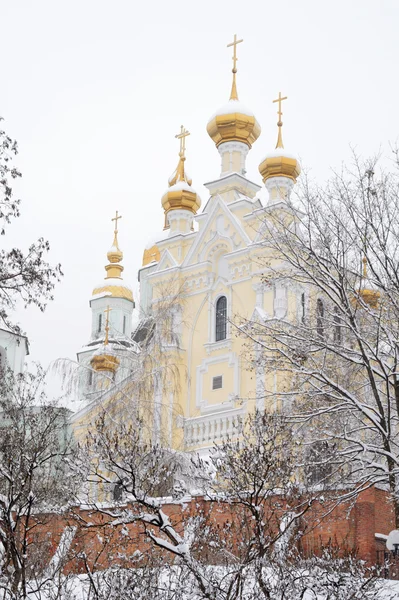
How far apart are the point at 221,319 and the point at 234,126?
19.9 feet

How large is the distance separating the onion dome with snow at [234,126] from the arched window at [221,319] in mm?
5140

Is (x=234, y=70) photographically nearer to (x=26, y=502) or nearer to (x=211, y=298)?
(x=211, y=298)

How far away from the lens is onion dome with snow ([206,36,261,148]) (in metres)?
31.2

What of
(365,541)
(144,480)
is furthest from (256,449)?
(365,541)

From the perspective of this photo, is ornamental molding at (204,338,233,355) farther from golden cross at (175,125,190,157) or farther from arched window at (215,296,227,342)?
golden cross at (175,125,190,157)

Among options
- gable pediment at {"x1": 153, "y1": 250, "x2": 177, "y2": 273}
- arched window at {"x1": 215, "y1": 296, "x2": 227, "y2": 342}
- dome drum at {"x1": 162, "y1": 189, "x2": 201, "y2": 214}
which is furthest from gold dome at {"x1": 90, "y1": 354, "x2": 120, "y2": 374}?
dome drum at {"x1": 162, "y1": 189, "x2": 201, "y2": 214}

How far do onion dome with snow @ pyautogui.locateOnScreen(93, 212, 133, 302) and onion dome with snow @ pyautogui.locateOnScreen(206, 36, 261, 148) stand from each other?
16.3m

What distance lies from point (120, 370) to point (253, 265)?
6031 mm

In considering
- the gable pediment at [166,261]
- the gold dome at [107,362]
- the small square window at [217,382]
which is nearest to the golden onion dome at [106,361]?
the gold dome at [107,362]

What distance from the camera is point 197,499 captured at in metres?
15.0

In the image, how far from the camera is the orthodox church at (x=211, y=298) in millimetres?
28203

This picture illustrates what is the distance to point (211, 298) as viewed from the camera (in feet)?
99.2

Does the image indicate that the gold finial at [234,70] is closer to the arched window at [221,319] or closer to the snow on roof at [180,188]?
the snow on roof at [180,188]

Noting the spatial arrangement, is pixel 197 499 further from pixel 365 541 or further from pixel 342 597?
pixel 342 597
